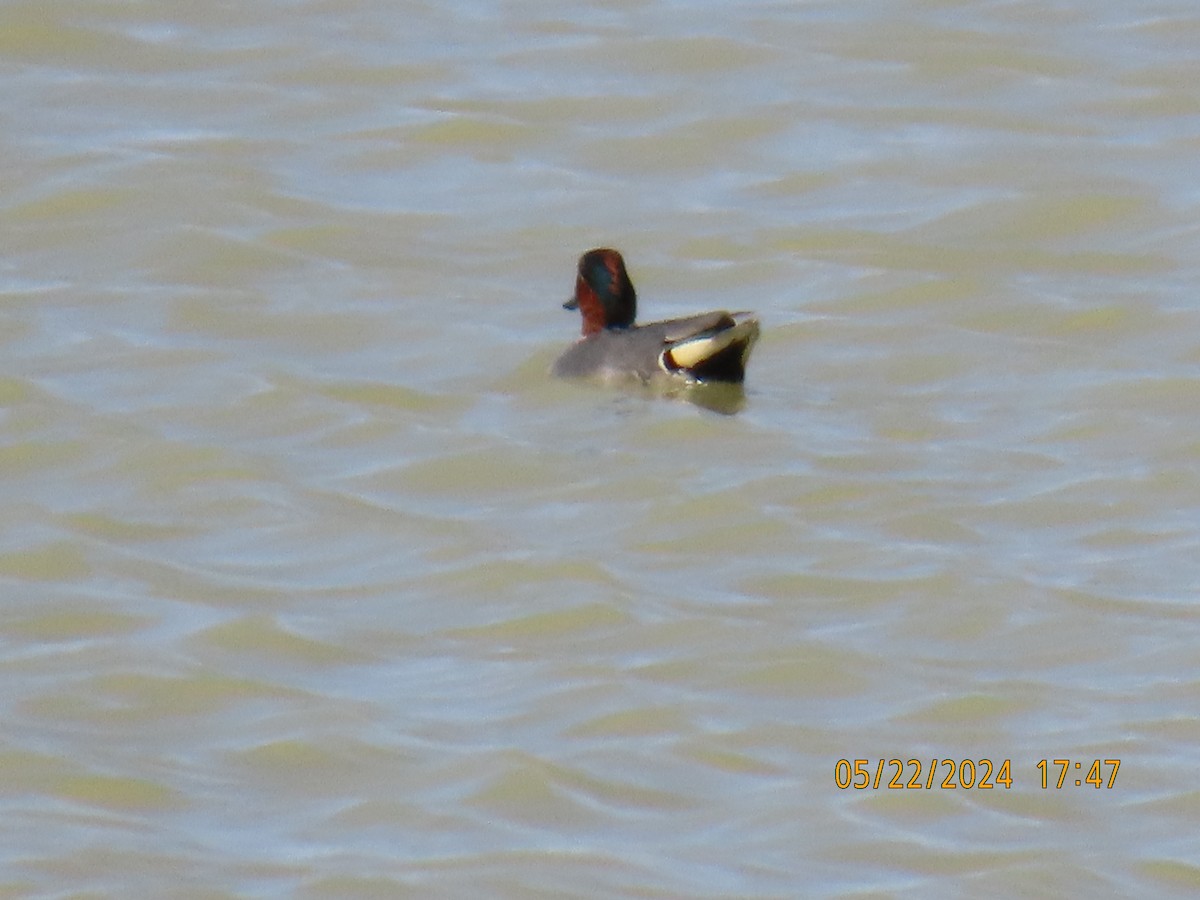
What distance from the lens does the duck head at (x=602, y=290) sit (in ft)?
37.7

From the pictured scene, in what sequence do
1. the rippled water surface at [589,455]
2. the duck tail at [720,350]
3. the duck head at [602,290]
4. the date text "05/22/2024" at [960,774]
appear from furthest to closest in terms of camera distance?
the duck head at [602,290] → the duck tail at [720,350] → the date text "05/22/2024" at [960,774] → the rippled water surface at [589,455]

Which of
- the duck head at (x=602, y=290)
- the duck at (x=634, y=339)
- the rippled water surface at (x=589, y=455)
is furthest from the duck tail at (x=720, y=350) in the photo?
the duck head at (x=602, y=290)

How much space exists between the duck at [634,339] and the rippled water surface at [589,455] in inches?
7.8

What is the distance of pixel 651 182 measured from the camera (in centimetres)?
1355

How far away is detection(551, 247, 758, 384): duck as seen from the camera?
35.1 ft

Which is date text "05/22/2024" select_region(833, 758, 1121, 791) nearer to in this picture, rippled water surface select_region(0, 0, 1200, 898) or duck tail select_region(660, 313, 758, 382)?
rippled water surface select_region(0, 0, 1200, 898)

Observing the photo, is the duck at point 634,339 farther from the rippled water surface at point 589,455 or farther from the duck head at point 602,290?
the rippled water surface at point 589,455

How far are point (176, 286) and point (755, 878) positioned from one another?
630 centimetres

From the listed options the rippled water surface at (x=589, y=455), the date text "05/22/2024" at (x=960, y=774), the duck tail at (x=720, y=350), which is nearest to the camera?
the rippled water surface at (x=589, y=455)

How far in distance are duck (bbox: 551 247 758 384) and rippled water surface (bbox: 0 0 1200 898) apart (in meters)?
0.20

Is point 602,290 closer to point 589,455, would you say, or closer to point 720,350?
point 720,350

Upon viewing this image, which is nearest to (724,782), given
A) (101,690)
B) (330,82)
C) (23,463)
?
(101,690)

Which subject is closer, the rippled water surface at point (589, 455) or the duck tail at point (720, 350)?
the rippled water surface at point (589, 455)

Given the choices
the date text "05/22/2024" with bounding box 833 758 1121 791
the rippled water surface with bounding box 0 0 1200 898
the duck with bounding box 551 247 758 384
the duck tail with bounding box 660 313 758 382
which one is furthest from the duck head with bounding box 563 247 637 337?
the date text "05/22/2024" with bounding box 833 758 1121 791
